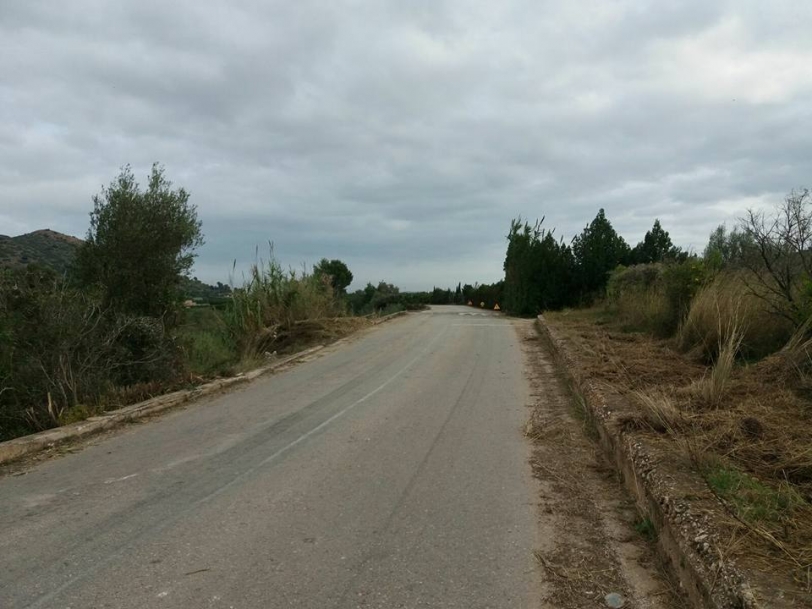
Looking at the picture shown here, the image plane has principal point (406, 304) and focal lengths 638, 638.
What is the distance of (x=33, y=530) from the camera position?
5.00m

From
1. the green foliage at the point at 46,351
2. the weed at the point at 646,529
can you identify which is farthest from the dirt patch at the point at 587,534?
the green foliage at the point at 46,351

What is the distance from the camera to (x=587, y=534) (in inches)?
195

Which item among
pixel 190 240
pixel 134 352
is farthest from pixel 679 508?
pixel 190 240

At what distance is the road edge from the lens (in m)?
7.44

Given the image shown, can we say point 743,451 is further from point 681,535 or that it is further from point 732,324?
point 732,324

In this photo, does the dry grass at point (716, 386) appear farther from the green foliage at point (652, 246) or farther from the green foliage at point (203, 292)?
the green foliage at point (652, 246)

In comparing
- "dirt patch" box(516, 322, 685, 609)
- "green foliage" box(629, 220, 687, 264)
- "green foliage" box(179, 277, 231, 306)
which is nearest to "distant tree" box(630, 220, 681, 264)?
"green foliage" box(629, 220, 687, 264)

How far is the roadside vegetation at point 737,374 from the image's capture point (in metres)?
4.24

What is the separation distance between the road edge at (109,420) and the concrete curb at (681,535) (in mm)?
6559

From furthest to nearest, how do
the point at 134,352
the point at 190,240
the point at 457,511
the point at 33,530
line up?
1. the point at 190,240
2. the point at 134,352
3. the point at 457,511
4. the point at 33,530

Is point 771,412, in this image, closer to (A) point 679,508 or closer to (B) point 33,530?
(A) point 679,508

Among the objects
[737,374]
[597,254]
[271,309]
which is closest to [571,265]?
[597,254]

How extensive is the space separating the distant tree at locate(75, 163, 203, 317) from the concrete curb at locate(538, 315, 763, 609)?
1090 cm

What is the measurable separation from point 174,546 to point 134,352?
829cm
